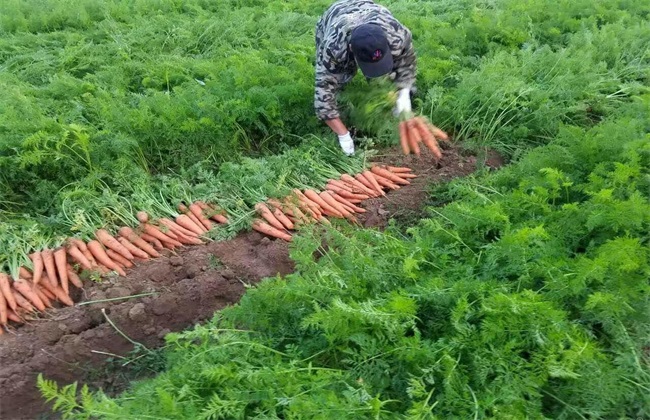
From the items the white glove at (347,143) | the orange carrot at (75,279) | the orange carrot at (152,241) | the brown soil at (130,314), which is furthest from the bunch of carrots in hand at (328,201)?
the orange carrot at (75,279)

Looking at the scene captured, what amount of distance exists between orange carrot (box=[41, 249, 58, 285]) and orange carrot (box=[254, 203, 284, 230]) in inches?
59.5

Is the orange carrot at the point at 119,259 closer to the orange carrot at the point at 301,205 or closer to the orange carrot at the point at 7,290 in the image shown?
the orange carrot at the point at 7,290

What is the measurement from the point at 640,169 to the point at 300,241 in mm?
2178

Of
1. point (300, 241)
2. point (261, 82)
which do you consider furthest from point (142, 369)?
point (261, 82)

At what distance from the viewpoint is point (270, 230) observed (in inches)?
165

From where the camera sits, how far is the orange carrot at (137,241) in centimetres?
408

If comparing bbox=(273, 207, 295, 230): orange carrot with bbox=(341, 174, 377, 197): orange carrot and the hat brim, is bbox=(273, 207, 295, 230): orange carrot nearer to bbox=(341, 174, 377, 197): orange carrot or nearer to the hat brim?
bbox=(341, 174, 377, 197): orange carrot

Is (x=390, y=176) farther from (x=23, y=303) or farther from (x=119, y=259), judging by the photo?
(x=23, y=303)

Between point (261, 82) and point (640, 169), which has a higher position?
point (261, 82)

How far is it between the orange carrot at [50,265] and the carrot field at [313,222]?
0.04 ft

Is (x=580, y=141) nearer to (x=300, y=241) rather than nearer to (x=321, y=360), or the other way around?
(x=300, y=241)

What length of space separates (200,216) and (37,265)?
1.19 metres

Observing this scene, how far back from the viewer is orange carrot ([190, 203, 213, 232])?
14.0 feet

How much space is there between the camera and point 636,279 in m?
2.65
